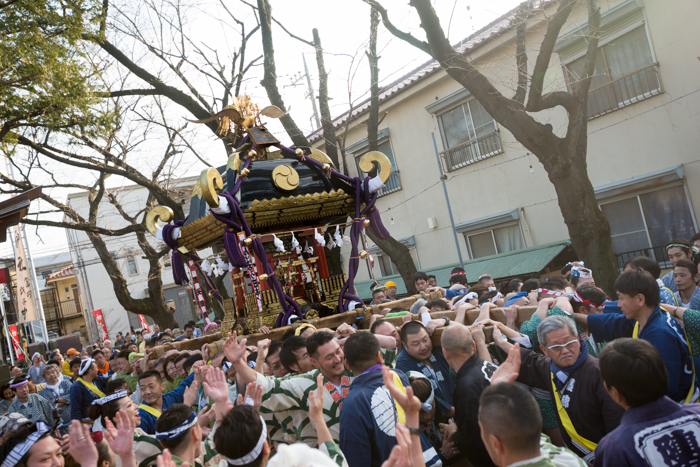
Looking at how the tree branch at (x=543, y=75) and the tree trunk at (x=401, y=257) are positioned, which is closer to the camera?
the tree branch at (x=543, y=75)

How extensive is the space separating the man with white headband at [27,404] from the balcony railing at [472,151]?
32.4 ft

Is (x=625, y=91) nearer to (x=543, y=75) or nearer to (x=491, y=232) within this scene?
(x=543, y=75)

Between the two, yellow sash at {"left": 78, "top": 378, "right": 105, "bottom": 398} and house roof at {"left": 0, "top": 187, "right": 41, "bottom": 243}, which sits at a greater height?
house roof at {"left": 0, "top": 187, "right": 41, "bottom": 243}

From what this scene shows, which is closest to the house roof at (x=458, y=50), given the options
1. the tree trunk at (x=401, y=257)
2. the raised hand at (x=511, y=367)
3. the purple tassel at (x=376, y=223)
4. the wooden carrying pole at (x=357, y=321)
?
the tree trunk at (x=401, y=257)

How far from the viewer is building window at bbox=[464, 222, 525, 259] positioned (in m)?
12.4

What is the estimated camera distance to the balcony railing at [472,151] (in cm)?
1247

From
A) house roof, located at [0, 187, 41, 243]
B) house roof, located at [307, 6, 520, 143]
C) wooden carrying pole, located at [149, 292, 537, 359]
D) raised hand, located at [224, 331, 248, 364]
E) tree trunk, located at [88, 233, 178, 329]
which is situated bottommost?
wooden carrying pole, located at [149, 292, 537, 359]

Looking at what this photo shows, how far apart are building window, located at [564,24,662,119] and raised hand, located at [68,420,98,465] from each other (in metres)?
9.17

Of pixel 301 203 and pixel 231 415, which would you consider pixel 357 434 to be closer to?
pixel 231 415

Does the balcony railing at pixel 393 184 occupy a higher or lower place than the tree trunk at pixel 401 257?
higher

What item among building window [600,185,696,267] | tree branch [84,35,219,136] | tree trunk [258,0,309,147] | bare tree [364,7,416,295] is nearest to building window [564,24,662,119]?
building window [600,185,696,267]

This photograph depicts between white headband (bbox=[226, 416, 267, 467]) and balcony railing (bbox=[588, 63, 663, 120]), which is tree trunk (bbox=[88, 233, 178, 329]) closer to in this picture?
balcony railing (bbox=[588, 63, 663, 120])

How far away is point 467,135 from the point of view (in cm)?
1314

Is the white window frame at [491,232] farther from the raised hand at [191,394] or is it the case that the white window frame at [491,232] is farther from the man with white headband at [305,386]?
the man with white headband at [305,386]
